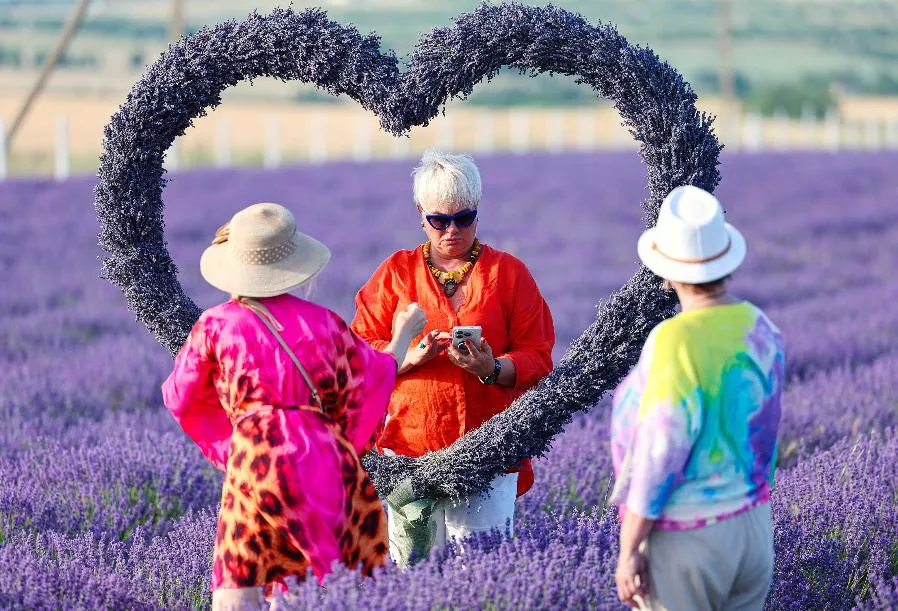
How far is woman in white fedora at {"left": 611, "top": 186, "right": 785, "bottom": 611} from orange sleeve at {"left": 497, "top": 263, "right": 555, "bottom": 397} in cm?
83

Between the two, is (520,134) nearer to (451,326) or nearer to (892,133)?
(892,133)

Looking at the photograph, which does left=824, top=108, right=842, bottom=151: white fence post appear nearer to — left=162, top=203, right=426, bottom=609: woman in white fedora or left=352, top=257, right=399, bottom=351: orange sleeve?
left=352, top=257, right=399, bottom=351: orange sleeve

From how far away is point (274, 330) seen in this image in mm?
3066

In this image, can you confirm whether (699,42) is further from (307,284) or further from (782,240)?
(307,284)

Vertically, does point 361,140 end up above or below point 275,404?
below

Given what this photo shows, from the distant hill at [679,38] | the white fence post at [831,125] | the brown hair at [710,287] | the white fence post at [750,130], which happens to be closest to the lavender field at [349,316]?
the brown hair at [710,287]

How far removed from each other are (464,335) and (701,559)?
1004mm

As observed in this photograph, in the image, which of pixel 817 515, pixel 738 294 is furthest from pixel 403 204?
pixel 817 515

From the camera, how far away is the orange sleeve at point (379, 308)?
149 inches

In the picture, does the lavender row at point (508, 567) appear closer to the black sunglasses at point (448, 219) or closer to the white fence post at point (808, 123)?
the black sunglasses at point (448, 219)

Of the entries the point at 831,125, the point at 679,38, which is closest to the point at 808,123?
the point at 831,125

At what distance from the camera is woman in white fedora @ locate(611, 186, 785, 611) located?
2762 millimetres

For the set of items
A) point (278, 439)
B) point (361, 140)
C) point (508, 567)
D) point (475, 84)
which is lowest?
point (508, 567)

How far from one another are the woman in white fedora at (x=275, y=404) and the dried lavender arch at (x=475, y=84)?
0.70 m
